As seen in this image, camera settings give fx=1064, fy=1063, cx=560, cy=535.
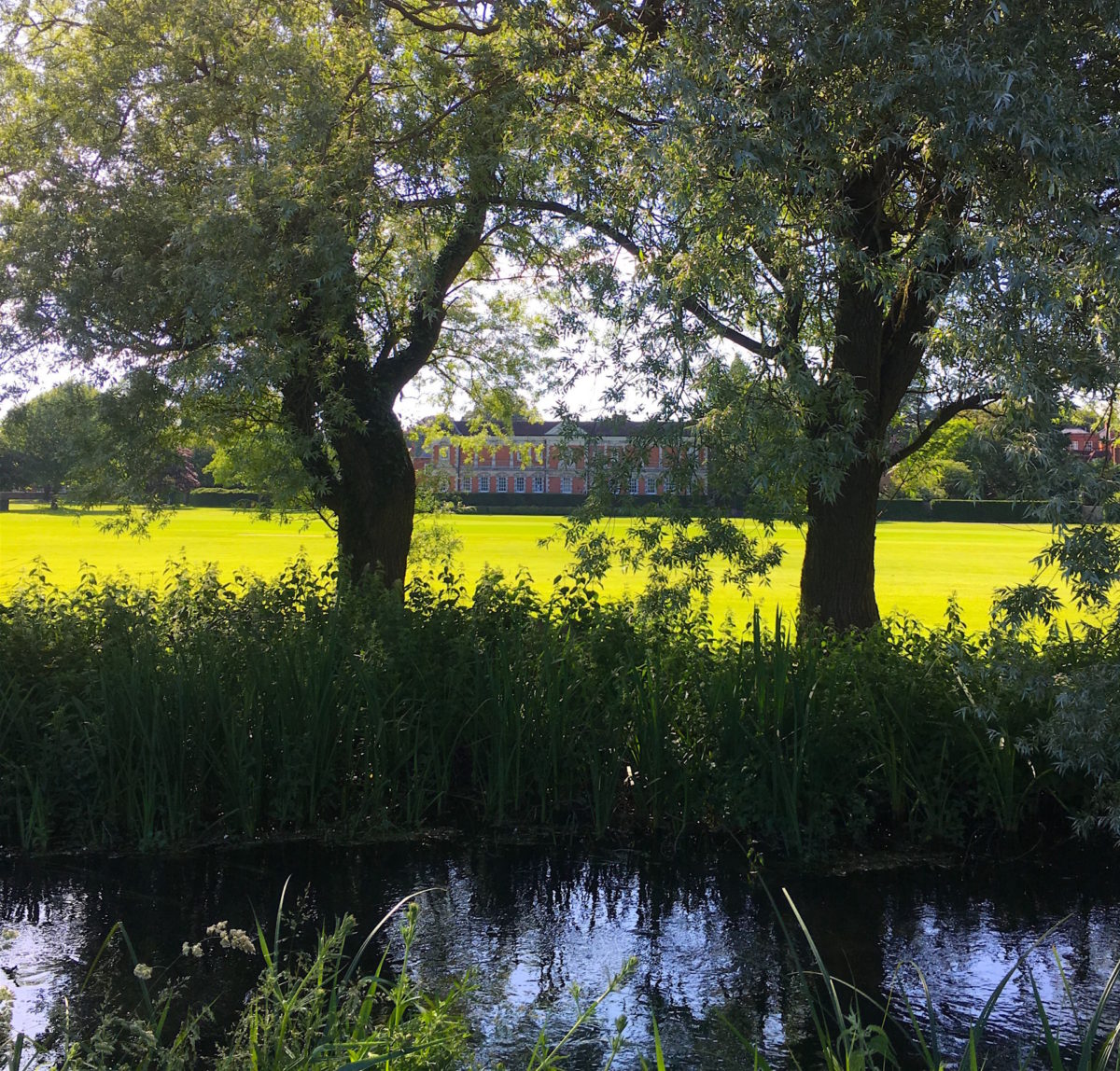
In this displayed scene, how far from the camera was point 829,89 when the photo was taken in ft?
19.1

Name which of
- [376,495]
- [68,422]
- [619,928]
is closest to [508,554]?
[376,495]

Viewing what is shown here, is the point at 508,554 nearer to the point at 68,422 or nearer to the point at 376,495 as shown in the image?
the point at 376,495

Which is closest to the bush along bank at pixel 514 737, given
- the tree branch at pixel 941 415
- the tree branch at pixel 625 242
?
the tree branch at pixel 625 242

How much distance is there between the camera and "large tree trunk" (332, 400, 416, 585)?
11703mm

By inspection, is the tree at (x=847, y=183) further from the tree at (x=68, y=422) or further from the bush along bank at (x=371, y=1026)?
the tree at (x=68, y=422)

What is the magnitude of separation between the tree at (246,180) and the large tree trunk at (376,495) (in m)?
0.63

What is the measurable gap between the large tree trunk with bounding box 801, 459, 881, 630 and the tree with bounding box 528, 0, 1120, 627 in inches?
59.9

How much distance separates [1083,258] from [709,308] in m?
2.95

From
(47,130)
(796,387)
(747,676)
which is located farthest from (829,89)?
(47,130)

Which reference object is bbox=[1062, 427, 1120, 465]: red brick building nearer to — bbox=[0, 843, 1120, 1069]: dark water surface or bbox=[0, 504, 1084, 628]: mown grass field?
bbox=[0, 843, 1120, 1069]: dark water surface

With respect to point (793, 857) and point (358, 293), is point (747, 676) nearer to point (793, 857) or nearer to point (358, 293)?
point (793, 857)

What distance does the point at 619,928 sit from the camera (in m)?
5.77

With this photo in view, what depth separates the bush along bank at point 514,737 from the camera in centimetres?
667

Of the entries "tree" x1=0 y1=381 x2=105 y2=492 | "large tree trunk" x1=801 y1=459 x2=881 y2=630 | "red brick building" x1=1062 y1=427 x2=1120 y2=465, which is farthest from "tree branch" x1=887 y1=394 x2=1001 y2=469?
"tree" x1=0 y1=381 x2=105 y2=492
